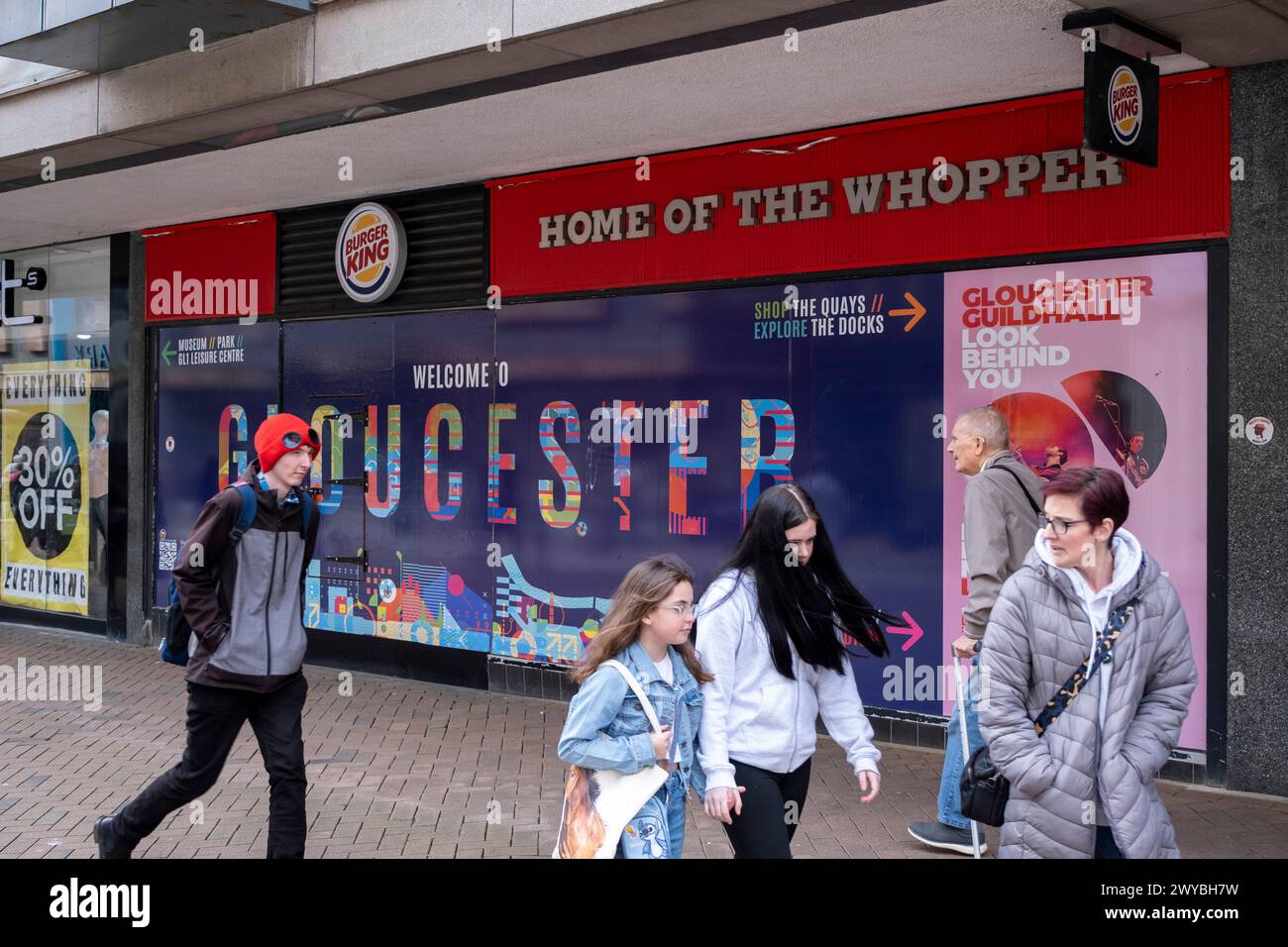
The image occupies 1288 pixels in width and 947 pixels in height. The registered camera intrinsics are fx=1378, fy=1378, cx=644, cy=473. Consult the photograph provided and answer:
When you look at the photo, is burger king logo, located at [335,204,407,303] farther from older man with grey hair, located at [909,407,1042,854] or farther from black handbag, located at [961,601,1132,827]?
black handbag, located at [961,601,1132,827]

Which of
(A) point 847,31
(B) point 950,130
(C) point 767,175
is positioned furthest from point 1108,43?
(C) point 767,175

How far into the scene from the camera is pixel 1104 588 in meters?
3.74

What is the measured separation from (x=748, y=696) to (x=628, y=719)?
0.39 metres

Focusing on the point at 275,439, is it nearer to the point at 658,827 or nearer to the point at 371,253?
the point at 658,827

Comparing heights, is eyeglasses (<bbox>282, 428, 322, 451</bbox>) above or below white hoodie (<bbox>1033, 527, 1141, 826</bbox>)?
above

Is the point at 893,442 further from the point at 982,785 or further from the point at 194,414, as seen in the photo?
the point at 194,414

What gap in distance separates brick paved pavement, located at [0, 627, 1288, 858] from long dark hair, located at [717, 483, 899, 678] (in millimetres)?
2393

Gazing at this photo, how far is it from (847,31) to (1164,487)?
2.90 m

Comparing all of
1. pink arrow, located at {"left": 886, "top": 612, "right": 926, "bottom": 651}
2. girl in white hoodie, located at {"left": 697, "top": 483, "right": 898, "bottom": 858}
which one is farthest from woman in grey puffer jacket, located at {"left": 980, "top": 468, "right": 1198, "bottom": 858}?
pink arrow, located at {"left": 886, "top": 612, "right": 926, "bottom": 651}

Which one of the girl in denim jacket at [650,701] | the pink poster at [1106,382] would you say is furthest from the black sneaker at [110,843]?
the pink poster at [1106,382]

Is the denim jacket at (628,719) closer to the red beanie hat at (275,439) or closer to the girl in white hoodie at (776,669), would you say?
the girl in white hoodie at (776,669)

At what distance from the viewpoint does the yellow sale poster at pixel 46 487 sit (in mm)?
13953

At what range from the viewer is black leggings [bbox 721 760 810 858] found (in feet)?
13.0

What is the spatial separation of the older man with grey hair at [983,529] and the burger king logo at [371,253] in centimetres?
604
